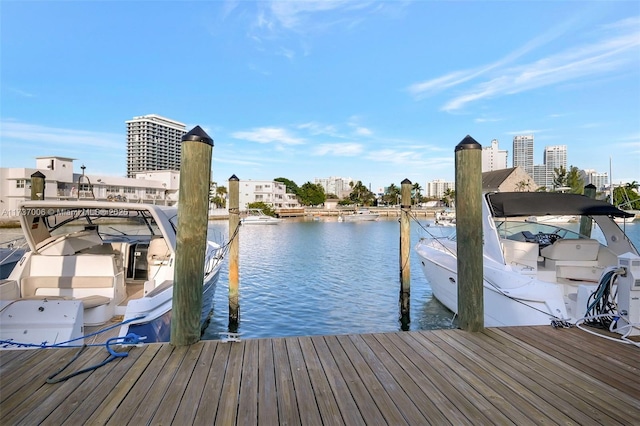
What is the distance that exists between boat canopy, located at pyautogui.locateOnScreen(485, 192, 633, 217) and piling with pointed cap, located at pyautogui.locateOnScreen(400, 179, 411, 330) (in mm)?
2093

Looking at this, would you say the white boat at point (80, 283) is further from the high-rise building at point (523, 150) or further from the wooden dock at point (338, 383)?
the high-rise building at point (523, 150)

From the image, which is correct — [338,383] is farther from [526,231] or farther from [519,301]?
[526,231]

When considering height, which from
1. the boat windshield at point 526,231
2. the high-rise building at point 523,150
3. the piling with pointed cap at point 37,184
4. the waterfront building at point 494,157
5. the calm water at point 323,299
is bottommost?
the calm water at point 323,299

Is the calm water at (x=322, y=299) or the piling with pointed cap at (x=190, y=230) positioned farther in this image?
the calm water at (x=322, y=299)

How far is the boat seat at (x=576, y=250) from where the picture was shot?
22.7 feet

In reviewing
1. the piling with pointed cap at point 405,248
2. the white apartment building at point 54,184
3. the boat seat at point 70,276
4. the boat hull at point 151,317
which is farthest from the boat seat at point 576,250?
the white apartment building at point 54,184

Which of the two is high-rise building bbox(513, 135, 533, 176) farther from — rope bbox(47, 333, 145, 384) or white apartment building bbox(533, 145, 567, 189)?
rope bbox(47, 333, 145, 384)

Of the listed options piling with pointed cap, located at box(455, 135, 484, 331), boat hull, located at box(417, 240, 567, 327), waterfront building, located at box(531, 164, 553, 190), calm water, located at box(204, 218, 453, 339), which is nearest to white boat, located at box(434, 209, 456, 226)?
calm water, located at box(204, 218, 453, 339)

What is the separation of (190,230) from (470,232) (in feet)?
10.1

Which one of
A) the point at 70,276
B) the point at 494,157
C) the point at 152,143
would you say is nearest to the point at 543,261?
the point at 70,276

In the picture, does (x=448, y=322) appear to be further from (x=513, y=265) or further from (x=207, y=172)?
(x=207, y=172)

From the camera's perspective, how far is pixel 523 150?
162500mm

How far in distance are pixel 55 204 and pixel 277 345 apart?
A: 4.54m

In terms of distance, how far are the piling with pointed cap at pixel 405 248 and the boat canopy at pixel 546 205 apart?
2.09m
